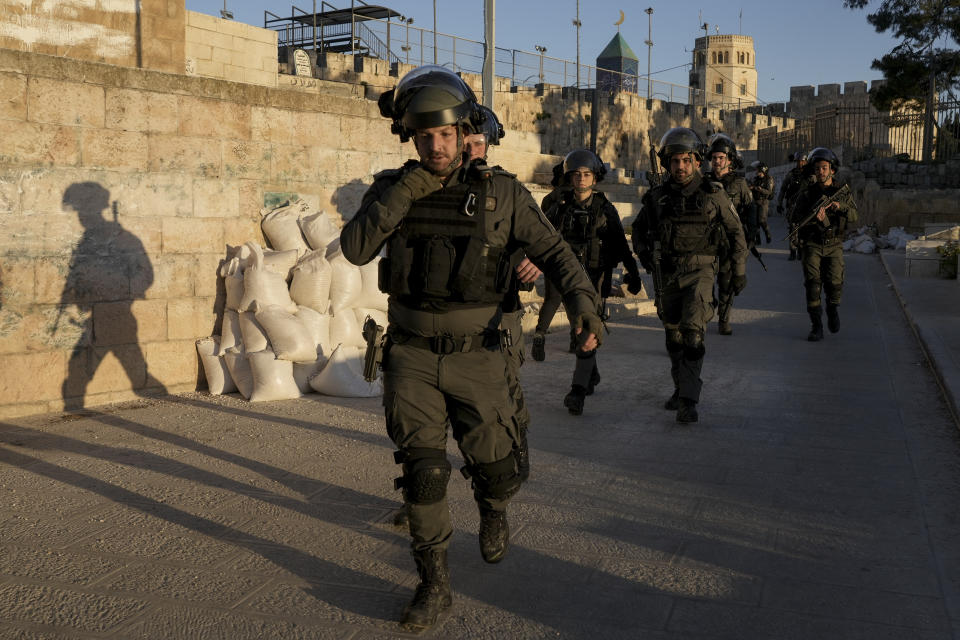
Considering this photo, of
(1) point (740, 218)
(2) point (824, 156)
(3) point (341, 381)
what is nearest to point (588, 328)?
(3) point (341, 381)

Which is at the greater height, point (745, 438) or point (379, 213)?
point (379, 213)

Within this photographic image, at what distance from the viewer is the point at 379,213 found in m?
3.27

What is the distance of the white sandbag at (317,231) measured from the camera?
24.3 ft

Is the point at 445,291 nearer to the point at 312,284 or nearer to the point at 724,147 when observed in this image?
the point at 312,284

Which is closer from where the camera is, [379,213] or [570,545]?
[379,213]

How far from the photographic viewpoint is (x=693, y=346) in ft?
20.2

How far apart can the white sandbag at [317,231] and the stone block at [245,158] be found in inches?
20.2

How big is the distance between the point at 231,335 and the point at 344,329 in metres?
0.83

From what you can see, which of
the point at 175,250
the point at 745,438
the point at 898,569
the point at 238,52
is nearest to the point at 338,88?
the point at 238,52

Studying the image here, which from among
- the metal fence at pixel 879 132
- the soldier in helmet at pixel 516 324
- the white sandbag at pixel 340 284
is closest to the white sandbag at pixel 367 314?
the white sandbag at pixel 340 284

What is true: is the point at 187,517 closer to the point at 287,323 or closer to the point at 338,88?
the point at 287,323

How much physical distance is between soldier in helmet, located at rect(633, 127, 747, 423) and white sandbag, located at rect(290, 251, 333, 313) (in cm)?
242

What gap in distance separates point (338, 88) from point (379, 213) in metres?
24.3

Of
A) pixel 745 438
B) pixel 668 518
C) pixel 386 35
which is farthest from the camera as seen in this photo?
pixel 386 35
